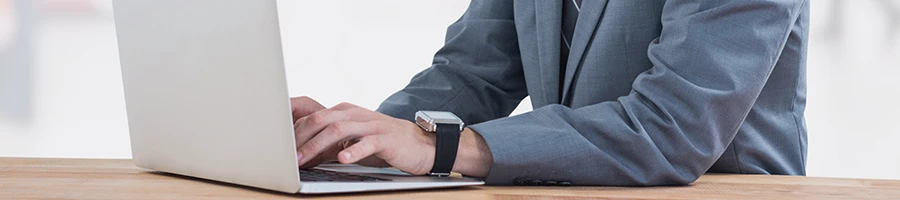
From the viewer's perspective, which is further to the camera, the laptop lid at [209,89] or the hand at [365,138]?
the hand at [365,138]

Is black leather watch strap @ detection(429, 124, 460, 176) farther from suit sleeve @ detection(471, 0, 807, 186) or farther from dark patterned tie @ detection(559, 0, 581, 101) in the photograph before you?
dark patterned tie @ detection(559, 0, 581, 101)

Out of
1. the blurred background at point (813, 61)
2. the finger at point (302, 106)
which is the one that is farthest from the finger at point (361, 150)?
the blurred background at point (813, 61)

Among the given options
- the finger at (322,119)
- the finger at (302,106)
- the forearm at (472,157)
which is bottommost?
the forearm at (472,157)

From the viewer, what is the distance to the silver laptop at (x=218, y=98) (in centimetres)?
79

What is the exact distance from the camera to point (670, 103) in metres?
1.05

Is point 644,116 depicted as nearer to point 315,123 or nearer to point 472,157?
point 472,157

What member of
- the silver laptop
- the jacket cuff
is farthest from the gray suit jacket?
the silver laptop

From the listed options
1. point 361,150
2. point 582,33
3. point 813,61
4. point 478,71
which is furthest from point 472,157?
point 813,61

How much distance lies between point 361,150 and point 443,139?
0.36 ft

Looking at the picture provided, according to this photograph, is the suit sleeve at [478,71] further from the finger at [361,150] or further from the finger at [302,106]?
the finger at [361,150]

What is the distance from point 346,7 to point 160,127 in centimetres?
259


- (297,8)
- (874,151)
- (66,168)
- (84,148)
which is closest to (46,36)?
(84,148)

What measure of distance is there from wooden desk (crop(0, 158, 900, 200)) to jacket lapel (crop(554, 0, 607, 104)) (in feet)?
0.87

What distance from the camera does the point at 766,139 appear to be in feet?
4.27
